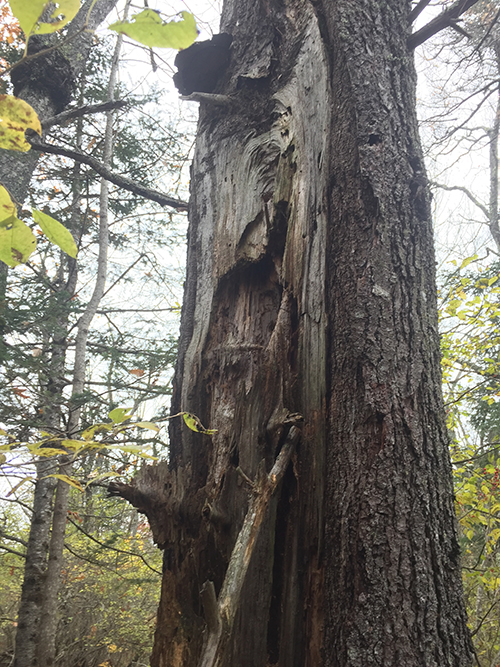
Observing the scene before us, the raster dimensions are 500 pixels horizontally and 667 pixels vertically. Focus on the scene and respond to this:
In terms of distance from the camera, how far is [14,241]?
57 cm

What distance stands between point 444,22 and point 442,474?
172 centimetres

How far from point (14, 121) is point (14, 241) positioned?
0.16 m

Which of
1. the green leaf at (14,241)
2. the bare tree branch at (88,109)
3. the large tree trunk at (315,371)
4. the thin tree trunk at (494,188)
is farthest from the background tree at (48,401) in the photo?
the thin tree trunk at (494,188)

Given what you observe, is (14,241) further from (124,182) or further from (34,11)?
(124,182)

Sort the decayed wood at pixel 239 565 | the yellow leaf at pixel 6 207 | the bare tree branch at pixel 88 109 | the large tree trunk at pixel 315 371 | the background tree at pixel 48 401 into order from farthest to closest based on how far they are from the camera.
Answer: the background tree at pixel 48 401 → the bare tree branch at pixel 88 109 → the large tree trunk at pixel 315 371 → the decayed wood at pixel 239 565 → the yellow leaf at pixel 6 207

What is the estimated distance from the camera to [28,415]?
489cm

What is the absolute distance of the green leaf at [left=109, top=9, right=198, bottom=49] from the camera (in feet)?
1.51

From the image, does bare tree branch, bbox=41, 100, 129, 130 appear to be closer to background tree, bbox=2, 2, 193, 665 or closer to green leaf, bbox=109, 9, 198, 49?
background tree, bbox=2, 2, 193, 665

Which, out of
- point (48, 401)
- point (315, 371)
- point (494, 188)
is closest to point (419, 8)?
point (315, 371)

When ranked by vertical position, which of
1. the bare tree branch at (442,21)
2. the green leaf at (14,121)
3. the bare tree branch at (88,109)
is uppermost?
the bare tree branch at (88,109)

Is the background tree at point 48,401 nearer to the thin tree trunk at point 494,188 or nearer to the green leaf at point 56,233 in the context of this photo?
the green leaf at point 56,233

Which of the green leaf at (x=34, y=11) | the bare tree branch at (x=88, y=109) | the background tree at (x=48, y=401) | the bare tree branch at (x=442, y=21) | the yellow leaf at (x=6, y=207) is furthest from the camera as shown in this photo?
the background tree at (x=48, y=401)

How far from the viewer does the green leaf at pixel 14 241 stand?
559 mm

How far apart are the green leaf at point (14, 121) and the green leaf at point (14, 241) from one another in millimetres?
99
